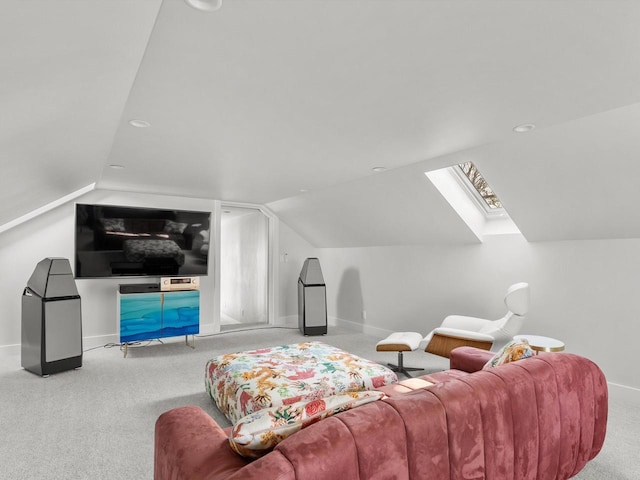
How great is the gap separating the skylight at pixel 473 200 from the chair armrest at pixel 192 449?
11.7 ft

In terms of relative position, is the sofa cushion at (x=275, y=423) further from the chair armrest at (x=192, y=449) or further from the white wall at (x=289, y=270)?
the white wall at (x=289, y=270)

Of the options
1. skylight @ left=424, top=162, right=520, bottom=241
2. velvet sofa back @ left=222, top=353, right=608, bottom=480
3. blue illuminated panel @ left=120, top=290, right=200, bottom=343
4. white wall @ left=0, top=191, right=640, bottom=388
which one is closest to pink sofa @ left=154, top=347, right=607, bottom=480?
velvet sofa back @ left=222, top=353, right=608, bottom=480

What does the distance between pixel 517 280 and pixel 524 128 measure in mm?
2059

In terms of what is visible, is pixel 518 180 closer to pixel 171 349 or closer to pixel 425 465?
pixel 425 465

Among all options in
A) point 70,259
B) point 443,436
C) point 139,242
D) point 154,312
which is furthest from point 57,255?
point 443,436

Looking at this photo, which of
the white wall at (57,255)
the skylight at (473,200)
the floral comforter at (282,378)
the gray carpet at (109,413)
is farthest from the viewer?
the white wall at (57,255)

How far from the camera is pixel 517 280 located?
4.29m

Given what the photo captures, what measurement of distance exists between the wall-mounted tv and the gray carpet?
114cm

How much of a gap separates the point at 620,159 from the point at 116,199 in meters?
5.92

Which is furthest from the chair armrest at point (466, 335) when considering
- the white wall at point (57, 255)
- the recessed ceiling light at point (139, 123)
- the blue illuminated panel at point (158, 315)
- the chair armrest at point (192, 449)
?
the white wall at point (57, 255)

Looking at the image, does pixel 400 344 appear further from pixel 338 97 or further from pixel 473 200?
pixel 338 97

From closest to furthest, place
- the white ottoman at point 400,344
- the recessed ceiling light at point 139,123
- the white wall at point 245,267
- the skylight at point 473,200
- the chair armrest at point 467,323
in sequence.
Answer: the recessed ceiling light at point 139,123 → the white ottoman at point 400,344 → the chair armrest at point 467,323 → the skylight at point 473,200 → the white wall at point 245,267

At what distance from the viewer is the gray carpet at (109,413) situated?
231cm

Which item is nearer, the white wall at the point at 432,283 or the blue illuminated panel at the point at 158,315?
the white wall at the point at 432,283
